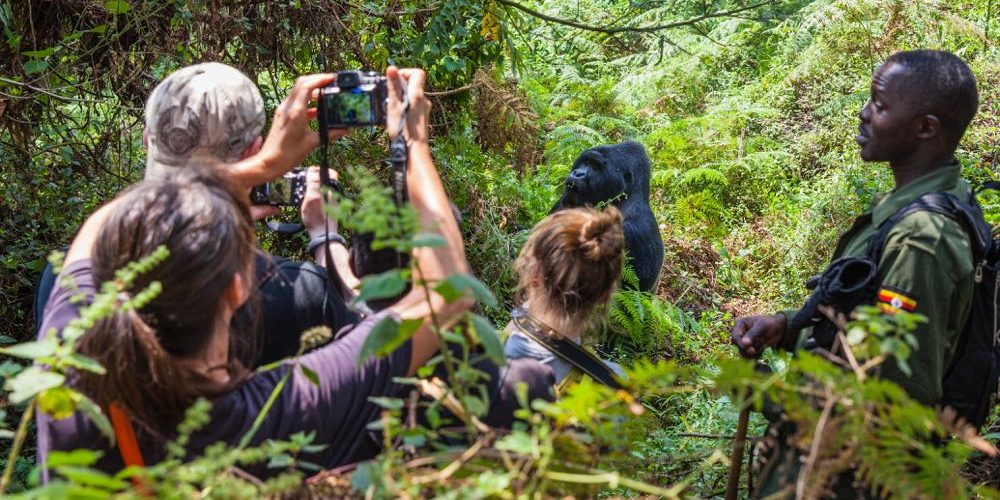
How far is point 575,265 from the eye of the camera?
112 inches

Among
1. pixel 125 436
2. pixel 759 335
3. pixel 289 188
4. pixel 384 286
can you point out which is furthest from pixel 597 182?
pixel 384 286

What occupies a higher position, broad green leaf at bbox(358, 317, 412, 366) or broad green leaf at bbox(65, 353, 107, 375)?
broad green leaf at bbox(65, 353, 107, 375)

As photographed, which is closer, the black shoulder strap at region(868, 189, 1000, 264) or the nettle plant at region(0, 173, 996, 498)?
the nettle plant at region(0, 173, 996, 498)

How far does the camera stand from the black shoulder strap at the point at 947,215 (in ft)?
7.85

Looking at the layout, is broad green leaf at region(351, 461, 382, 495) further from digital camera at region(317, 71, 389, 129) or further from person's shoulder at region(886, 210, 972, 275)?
person's shoulder at region(886, 210, 972, 275)

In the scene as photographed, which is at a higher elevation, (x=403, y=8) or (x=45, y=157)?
(x=403, y=8)

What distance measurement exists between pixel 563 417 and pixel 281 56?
3458 millimetres

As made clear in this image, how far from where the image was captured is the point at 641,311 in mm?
5395

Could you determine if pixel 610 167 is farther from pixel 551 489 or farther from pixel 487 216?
pixel 551 489

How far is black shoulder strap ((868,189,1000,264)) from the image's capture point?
2.39 m

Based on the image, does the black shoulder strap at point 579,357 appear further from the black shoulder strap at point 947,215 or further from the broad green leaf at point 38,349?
the broad green leaf at point 38,349

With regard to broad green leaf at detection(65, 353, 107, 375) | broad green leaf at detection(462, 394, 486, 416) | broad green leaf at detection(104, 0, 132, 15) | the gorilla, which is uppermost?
broad green leaf at detection(104, 0, 132, 15)

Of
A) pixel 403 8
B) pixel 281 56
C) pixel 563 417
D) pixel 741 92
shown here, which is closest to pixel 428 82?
pixel 403 8

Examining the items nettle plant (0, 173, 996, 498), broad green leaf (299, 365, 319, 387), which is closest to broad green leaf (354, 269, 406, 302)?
nettle plant (0, 173, 996, 498)
